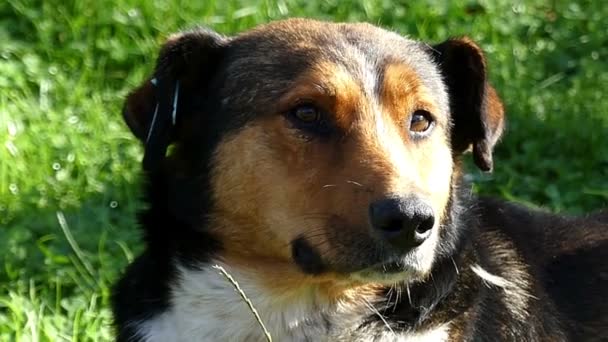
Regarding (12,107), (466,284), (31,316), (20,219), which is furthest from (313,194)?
(12,107)

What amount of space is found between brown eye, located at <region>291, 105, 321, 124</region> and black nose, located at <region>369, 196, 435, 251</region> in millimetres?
524

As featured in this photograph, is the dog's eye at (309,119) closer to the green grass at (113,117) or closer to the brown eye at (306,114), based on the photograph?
the brown eye at (306,114)

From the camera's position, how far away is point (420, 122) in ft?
15.2

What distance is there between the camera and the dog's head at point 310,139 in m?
4.20

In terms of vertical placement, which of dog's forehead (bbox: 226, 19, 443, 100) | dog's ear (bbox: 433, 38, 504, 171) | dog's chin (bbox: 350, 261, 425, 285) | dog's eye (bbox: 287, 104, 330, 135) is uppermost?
dog's forehead (bbox: 226, 19, 443, 100)

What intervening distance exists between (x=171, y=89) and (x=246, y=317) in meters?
0.90

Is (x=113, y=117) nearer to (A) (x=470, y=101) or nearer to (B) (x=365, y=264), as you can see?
(A) (x=470, y=101)

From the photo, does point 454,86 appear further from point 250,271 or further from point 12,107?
point 12,107

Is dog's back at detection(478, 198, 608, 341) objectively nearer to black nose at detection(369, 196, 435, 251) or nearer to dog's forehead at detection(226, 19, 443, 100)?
dog's forehead at detection(226, 19, 443, 100)

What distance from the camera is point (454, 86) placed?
4973 mm

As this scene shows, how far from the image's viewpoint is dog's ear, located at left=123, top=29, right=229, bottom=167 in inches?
178

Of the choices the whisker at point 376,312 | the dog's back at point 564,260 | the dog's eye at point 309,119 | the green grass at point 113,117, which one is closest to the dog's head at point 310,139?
the dog's eye at point 309,119

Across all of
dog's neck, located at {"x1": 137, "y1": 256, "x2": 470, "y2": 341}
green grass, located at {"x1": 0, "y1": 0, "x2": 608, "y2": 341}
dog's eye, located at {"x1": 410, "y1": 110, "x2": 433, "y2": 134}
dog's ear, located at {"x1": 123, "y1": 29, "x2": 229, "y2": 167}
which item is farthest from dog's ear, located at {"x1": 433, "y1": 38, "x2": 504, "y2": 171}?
green grass, located at {"x1": 0, "y1": 0, "x2": 608, "y2": 341}

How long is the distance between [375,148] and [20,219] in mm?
2891
